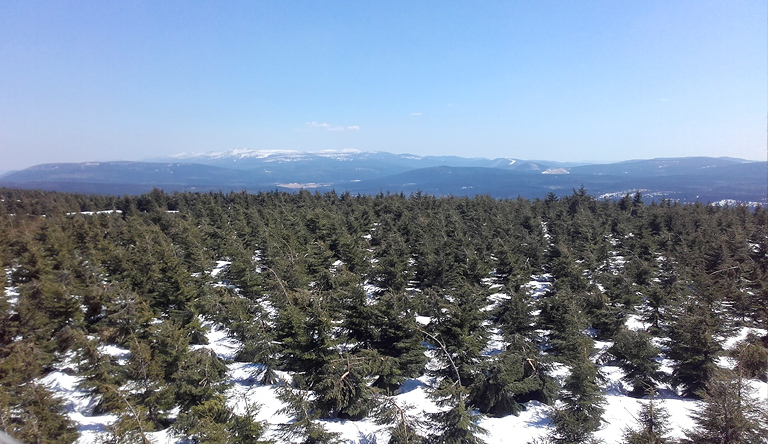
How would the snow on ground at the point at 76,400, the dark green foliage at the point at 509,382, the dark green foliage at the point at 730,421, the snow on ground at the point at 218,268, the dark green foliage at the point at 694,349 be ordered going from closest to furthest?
the dark green foliage at the point at 730,421 < the snow on ground at the point at 76,400 < the dark green foliage at the point at 509,382 < the dark green foliage at the point at 694,349 < the snow on ground at the point at 218,268

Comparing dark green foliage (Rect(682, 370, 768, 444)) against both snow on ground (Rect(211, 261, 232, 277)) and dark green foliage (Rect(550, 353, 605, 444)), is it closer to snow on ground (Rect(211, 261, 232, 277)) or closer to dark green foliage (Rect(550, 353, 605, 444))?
dark green foliage (Rect(550, 353, 605, 444))

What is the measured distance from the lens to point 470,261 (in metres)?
24.9

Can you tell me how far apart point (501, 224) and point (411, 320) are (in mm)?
31036


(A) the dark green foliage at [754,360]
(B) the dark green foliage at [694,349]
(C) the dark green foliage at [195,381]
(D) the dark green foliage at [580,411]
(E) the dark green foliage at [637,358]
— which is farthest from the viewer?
(E) the dark green foliage at [637,358]

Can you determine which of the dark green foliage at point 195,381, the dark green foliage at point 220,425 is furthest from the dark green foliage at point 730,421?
the dark green foliage at point 195,381

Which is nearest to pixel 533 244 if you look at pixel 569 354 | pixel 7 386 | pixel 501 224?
pixel 501 224

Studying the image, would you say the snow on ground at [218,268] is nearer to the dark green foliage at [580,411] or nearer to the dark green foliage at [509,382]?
the dark green foliage at [509,382]

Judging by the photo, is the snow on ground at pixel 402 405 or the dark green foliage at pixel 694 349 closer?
the snow on ground at pixel 402 405

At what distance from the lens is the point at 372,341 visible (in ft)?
53.3

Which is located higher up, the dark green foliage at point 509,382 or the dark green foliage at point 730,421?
the dark green foliage at point 730,421

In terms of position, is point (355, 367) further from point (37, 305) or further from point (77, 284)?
point (77, 284)

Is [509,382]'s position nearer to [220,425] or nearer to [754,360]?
[220,425]

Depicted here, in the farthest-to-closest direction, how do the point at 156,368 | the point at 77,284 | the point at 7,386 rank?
the point at 77,284, the point at 156,368, the point at 7,386

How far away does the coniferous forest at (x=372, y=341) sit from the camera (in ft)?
35.8
